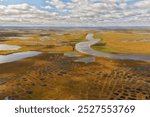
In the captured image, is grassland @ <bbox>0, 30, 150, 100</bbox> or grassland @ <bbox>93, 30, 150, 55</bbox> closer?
grassland @ <bbox>0, 30, 150, 100</bbox>

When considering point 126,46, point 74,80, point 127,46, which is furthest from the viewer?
point 127,46

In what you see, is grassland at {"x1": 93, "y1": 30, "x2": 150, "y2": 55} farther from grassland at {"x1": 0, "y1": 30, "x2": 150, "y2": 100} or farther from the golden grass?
grassland at {"x1": 0, "y1": 30, "x2": 150, "y2": 100}

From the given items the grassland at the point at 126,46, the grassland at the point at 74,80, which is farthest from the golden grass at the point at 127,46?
the grassland at the point at 74,80

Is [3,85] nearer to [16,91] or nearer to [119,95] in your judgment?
[16,91]

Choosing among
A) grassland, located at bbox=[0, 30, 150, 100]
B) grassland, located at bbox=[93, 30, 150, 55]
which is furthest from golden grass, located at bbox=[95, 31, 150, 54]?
grassland, located at bbox=[0, 30, 150, 100]

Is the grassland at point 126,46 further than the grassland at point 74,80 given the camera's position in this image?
Yes

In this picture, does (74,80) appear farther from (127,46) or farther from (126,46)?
(127,46)

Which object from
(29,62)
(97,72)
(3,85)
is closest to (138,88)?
(97,72)

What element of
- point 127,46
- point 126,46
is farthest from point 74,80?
point 127,46

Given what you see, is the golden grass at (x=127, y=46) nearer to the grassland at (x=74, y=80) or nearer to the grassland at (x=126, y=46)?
the grassland at (x=126, y=46)

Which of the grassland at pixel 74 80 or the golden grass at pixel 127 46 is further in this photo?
the golden grass at pixel 127 46

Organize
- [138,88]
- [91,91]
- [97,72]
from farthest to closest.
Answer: [97,72] < [138,88] < [91,91]
